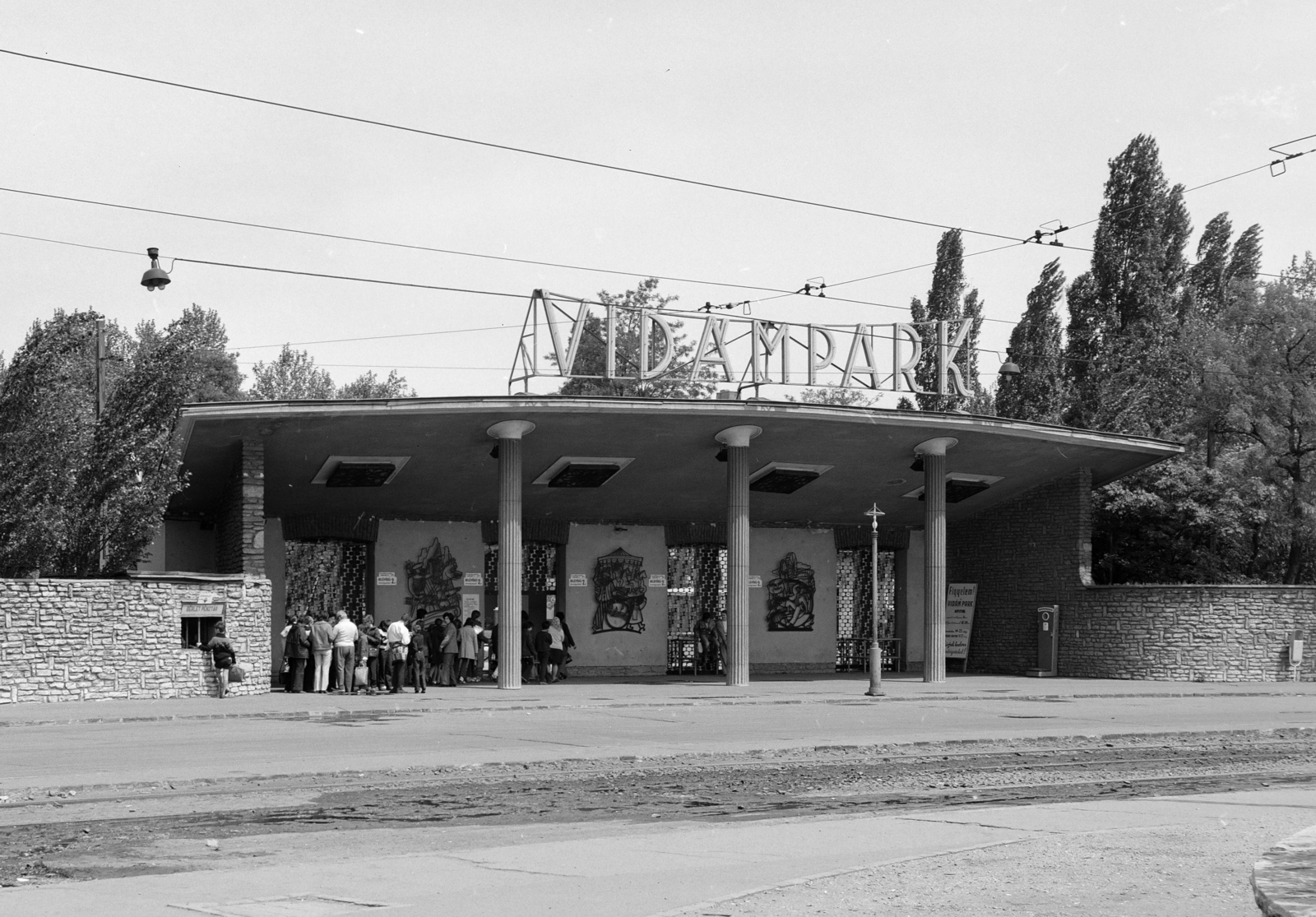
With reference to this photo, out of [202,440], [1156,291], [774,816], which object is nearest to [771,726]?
[774,816]

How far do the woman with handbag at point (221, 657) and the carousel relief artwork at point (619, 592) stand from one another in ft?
32.9

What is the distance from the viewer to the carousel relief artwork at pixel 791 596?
115ft

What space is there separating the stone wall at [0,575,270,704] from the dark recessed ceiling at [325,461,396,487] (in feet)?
10.8

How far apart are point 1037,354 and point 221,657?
1366 inches

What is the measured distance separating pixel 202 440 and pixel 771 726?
12.1m

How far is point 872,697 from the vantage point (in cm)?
2636

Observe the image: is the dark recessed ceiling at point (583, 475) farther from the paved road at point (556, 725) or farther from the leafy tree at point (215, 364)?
the leafy tree at point (215, 364)

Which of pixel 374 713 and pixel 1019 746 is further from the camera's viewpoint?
pixel 374 713

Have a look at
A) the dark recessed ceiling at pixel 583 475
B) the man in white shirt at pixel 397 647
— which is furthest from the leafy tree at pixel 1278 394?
the man in white shirt at pixel 397 647

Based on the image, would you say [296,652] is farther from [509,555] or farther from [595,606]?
[595,606]

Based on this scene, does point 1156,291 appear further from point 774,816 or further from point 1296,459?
point 774,816

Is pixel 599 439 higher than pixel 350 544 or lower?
higher

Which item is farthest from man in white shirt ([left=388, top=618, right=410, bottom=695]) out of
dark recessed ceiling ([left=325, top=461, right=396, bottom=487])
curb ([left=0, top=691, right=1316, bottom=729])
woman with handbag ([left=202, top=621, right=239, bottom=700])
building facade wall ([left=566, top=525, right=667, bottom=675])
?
building facade wall ([left=566, top=525, right=667, bottom=675])

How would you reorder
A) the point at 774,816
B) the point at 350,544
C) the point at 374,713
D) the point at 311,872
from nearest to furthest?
the point at 311,872
the point at 774,816
the point at 374,713
the point at 350,544
